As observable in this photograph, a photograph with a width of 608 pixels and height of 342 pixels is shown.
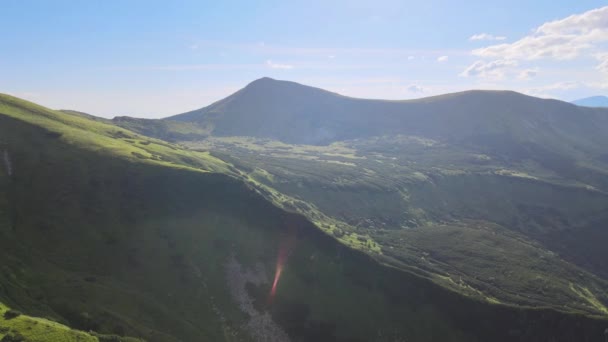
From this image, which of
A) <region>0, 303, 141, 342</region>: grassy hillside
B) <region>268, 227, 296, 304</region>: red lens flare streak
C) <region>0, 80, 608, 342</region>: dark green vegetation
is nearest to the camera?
<region>0, 303, 141, 342</region>: grassy hillside

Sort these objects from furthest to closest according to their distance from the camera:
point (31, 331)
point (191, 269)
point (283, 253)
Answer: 1. point (283, 253)
2. point (191, 269)
3. point (31, 331)

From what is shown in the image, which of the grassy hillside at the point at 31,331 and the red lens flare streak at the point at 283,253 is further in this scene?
the red lens flare streak at the point at 283,253

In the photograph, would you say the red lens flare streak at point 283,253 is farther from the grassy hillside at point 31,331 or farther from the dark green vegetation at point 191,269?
the grassy hillside at point 31,331

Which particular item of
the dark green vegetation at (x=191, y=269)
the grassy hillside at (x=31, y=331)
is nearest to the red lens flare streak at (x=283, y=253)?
the dark green vegetation at (x=191, y=269)

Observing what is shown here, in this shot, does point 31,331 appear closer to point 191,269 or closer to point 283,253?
point 191,269

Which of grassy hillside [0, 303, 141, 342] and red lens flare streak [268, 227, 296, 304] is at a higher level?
grassy hillside [0, 303, 141, 342]

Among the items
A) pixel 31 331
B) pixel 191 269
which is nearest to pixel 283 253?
pixel 191 269

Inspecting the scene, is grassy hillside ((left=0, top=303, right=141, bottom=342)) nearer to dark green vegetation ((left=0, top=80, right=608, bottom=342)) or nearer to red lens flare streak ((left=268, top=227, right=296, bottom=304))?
dark green vegetation ((left=0, top=80, right=608, bottom=342))

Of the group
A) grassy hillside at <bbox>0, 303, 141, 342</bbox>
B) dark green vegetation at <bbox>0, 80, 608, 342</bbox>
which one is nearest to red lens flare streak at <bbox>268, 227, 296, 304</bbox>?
dark green vegetation at <bbox>0, 80, 608, 342</bbox>

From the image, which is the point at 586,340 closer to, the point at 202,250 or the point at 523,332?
the point at 523,332

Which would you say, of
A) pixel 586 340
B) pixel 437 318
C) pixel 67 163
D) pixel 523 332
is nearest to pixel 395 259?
pixel 437 318

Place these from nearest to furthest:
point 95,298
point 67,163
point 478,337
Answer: point 95,298 < point 478,337 < point 67,163
